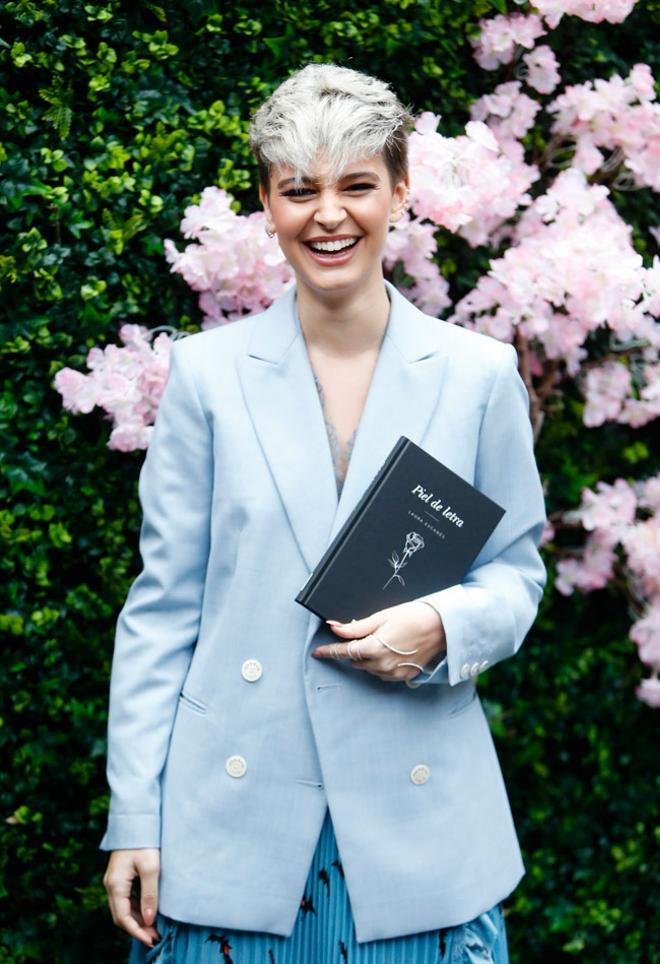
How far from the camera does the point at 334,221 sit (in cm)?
176

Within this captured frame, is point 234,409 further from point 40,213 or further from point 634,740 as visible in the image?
point 634,740

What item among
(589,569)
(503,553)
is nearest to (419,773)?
(503,553)

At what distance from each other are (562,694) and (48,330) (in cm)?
169

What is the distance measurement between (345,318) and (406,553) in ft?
1.39

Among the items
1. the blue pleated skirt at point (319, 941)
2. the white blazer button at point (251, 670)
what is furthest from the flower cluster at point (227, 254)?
the blue pleated skirt at point (319, 941)

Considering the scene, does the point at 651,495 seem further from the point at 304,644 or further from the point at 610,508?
the point at 304,644

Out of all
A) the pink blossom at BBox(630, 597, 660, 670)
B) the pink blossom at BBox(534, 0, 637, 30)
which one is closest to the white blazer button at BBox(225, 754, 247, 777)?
the pink blossom at BBox(630, 597, 660, 670)

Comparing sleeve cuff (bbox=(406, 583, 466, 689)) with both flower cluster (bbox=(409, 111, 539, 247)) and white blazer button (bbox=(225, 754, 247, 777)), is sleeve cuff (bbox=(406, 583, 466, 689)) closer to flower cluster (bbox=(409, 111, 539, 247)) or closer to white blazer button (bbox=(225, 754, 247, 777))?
Answer: white blazer button (bbox=(225, 754, 247, 777))

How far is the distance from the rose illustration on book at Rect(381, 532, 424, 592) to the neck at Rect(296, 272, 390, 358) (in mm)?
365

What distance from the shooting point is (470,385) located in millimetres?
1909

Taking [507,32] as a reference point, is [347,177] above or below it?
above

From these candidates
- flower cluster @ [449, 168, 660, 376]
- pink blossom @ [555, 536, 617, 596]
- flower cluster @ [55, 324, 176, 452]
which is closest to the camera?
flower cluster @ [55, 324, 176, 452]

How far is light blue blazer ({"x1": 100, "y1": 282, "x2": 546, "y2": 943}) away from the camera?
1.83m

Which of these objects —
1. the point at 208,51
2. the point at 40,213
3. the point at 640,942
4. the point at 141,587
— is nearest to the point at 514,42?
the point at 208,51
